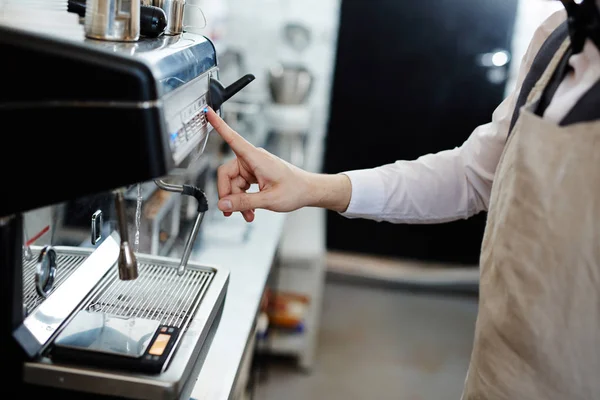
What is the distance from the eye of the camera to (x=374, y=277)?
347 cm

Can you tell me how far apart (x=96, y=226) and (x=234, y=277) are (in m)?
0.60

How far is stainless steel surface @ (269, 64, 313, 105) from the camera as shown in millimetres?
2887

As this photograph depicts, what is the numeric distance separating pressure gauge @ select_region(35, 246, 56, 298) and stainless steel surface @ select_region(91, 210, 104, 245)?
0.56 ft

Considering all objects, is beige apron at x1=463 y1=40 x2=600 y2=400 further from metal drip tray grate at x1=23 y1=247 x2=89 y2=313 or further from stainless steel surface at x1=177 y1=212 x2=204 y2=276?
metal drip tray grate at x1=23 y1=247 x2=89 y2=313

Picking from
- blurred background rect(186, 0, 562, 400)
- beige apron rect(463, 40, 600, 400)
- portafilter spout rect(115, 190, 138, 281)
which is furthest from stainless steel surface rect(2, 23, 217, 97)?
blurred background rect(186, 0, 562, 400)

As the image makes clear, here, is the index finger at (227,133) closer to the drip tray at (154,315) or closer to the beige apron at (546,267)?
the drip tray at (154,315)

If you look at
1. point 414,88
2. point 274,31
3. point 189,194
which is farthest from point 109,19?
point 414,88

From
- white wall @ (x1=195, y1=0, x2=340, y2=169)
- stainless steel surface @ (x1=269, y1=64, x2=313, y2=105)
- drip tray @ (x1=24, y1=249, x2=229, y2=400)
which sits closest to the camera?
drip tray @ (x1=24, y1=249, x2=229, y2=400)

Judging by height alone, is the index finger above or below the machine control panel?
below

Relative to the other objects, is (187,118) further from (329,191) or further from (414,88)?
(414,88)

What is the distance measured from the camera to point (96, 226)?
44.9 inches

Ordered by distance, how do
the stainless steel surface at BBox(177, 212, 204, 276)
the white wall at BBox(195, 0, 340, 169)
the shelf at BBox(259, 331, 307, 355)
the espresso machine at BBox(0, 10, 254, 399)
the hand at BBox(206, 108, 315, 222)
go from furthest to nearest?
1. the white wall at BBox(195, 0, 340, 169)
2. the shelf at BBox(259, 331, 307, 355)
3. the stainless steel surface at BBox(177, 212, 204, 276)
4. the hand at BBox(206, 108, 315, 222)
5. the espresso machine at BBox(0, 10, 254, 399)

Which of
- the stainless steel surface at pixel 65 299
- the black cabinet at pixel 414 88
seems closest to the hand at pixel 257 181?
the stainless steel surface at pixel 65 299

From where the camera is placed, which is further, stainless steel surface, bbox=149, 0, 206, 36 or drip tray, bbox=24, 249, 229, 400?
stainless steel surface, bbox=149, 0, 206, 36
